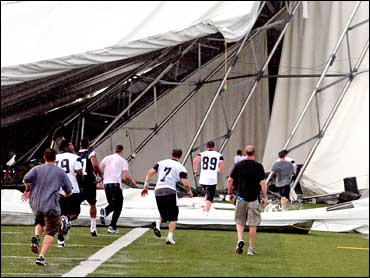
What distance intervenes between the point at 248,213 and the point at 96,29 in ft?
12.2

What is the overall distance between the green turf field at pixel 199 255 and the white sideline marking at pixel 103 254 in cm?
12

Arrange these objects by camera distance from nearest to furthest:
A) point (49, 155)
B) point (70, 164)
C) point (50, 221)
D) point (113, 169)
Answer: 1. point (50, 221)
2. point (49, 155)
3. point (70, 164)
4. point (113, 169)

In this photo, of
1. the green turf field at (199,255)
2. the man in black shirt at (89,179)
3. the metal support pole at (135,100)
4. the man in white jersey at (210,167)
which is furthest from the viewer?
the metal support pole at (135,100)

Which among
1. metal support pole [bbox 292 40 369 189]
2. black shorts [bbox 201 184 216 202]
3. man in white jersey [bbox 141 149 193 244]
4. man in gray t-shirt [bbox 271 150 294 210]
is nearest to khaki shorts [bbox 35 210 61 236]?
man in white jersey [bbox 141 149 193 244]

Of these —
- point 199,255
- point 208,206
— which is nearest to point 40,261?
point 199,255

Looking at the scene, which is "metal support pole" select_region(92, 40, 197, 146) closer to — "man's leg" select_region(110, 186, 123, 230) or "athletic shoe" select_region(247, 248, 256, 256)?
"man's leg" select_region(110, 186, 123, 230)

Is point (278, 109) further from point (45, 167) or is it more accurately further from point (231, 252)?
point (45, 167)

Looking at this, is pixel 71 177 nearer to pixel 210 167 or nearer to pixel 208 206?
pixel 208 206

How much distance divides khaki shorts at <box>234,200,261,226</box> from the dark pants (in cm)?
358

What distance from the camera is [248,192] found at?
15.2 metres

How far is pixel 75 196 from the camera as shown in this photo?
17.1m

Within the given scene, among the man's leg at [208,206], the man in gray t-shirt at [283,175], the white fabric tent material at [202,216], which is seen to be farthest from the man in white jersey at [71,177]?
the man in gray t-shirt at [283,175]

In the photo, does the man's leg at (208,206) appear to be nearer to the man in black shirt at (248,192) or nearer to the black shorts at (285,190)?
the black shorts at (285,190)

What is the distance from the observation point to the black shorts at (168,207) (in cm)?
1673
